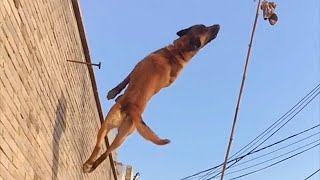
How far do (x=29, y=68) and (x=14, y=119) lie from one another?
49 centimetres

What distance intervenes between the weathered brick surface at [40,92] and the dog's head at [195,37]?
1124 mm

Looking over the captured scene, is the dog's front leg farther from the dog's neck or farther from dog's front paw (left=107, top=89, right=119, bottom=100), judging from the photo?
the dog's neck

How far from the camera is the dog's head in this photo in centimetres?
570

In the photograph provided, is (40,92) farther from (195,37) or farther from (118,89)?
(195,37)

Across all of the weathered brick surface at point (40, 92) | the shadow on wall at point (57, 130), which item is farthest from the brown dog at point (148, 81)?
the weathered brick surface at point (40, 92)

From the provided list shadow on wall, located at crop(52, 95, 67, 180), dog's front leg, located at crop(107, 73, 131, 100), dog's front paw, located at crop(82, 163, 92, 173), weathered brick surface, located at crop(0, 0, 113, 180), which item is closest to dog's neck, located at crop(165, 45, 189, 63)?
dog's front leg, located at crop(107, 73, 131, 100)

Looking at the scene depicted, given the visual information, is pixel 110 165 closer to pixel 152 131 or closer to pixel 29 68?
pixel 152 131

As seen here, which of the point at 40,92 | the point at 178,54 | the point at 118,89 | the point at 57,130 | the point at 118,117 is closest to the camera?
the point at 40,92

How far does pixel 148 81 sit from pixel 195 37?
0.65 meters

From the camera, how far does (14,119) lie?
12.6 ft

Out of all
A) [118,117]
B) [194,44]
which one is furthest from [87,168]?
[194,44]

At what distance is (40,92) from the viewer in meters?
4.56

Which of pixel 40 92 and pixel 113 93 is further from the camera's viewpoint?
pixel 113 93

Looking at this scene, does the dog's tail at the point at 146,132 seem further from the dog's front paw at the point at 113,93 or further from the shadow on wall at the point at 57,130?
the shadow on wall at the point at 57,130
